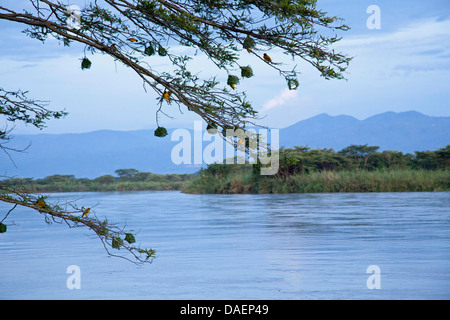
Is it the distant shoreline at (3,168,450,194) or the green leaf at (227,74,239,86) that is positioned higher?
the green leaf at (227,74,239,86)

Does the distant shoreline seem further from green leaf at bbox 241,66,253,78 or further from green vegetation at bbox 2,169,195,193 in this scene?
green leaf at bbox 241,66,253,78

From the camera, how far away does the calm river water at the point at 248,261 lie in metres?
5.23

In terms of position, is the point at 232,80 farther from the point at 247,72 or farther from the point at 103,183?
the point at 103,183

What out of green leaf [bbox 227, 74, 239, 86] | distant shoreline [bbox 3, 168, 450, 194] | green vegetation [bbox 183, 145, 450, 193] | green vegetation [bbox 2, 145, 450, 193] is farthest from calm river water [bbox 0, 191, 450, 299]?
green vegetation [bbox 183, 145, 450, 193]

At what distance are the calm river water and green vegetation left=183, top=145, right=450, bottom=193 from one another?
1195 centimetres

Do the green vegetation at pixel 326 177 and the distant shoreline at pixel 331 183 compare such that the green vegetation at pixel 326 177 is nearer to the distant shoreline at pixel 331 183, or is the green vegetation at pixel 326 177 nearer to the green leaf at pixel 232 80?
the distant shoreline at pixel 331 183

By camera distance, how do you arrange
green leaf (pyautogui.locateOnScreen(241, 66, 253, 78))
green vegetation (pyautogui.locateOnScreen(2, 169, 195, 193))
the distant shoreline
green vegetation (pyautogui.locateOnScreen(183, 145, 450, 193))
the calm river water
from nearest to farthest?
green leaf (pyautogui.locateOnScreen(241, 66, 253, 78))
the calm river water
the distant shoreline
green vegetation (pyautogui.locateOnScreen(183, 145, 450, 193))
green vegetation (pyautogui.locateOnScreen(2, 169, 195, 193))

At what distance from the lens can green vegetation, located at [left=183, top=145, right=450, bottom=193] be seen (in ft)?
78.2

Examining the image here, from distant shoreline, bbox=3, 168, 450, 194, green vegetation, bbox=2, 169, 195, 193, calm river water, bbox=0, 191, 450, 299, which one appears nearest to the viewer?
calm river water, bbox=0, 191, 450, 299

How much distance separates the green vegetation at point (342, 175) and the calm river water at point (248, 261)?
471 inches

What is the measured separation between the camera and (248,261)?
22.2ft

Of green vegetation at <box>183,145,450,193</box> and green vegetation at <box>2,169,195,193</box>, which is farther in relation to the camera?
green vegetation at <box>2,169,195,193</box>

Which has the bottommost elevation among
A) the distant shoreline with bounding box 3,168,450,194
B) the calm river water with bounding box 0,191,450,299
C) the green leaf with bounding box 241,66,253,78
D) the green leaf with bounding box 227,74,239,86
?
the calm river water with bounding box 0,191,450,299
